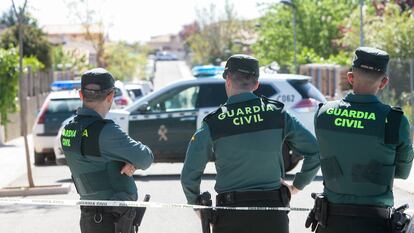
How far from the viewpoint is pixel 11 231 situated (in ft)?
32.2

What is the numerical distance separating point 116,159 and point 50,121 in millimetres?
13281

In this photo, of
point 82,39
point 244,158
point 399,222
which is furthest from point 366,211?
point 82,39

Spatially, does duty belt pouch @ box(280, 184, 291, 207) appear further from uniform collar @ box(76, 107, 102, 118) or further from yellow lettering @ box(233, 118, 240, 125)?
uniform collar @ box(76, 107, 102, 118)

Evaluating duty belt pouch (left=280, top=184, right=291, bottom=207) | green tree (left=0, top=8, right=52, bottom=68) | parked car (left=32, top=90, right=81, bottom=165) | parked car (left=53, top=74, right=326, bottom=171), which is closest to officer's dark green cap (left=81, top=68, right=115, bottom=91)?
duty belt pouch (left=280, top=184, right=291, bottom=207)

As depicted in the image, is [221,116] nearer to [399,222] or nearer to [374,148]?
[374,148]

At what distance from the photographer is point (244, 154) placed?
4984 mm

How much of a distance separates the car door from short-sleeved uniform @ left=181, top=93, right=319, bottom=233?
920cm

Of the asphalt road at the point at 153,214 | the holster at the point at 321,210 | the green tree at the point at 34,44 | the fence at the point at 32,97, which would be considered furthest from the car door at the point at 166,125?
the green tree at the point at 34,44

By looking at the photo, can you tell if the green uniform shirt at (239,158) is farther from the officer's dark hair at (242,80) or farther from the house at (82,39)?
the house at (82,39)

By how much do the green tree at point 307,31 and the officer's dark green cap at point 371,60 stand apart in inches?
1543

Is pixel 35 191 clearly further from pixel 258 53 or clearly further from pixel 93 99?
pixel 258 53

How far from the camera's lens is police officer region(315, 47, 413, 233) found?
4.73m

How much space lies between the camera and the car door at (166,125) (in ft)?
46.9

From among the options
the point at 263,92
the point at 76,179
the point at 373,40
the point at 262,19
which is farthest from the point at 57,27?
the point at 76,179
